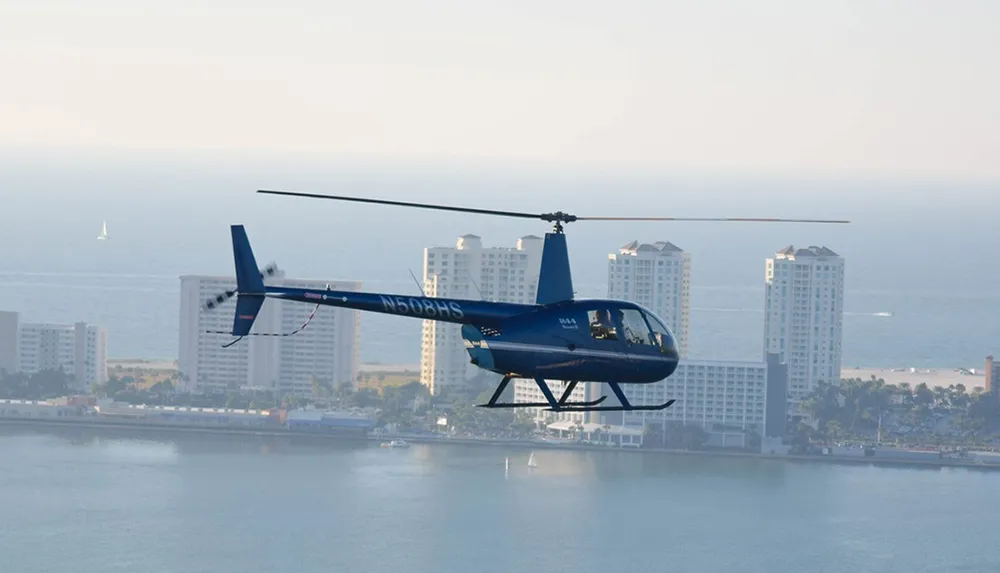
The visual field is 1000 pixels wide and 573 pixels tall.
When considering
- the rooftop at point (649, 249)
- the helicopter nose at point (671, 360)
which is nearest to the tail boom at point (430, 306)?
the helicopter nose at point (671, 360)

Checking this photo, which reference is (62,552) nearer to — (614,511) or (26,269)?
(614,511)

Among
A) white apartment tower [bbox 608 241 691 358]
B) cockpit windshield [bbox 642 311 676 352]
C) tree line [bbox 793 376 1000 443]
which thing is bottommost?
tree line [bbox 793 376 1000 443]

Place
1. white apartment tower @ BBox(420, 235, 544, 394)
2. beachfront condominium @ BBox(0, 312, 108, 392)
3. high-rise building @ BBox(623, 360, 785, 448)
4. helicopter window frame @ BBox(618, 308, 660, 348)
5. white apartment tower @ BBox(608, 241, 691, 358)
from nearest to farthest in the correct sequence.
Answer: helicopter window frame @ BBox(618, 308, 660, 348) < high-rise building @ BBox(623, 360, 785, 448) < white apartment tower @ BBox(420, 235, 544, 394) < white apartment tower @ BBox(608, 241, 691, 358) < beachfront condominium @ BBox(0, 312, 108, 392)

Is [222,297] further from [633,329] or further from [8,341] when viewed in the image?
[8,341]

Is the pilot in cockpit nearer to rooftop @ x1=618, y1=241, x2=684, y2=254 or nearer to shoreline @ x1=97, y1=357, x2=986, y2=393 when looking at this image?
rooftop @ x1=618, y1=241, x2=684, y2=254

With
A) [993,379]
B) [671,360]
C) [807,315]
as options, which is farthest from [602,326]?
[993,379]

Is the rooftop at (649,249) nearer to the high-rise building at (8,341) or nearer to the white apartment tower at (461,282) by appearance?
the white apartment tower at (461,282)

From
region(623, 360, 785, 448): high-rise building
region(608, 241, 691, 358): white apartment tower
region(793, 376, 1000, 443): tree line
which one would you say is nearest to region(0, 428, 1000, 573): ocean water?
region(623, 360, 785, 448): high-rise building

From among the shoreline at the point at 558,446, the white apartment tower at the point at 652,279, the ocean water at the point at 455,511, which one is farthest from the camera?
the white apartment tower at the point at 652,279
